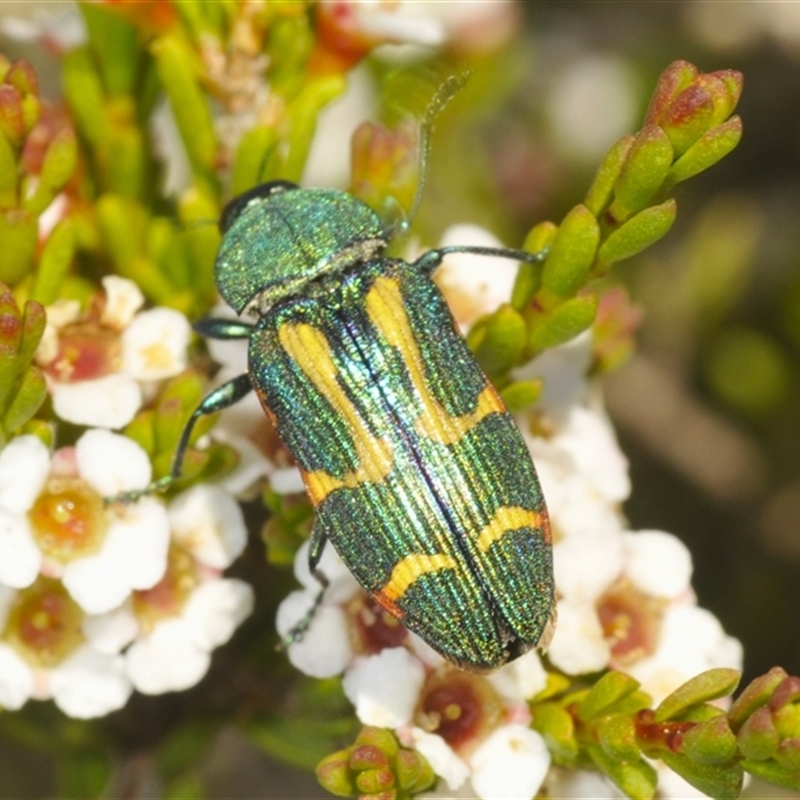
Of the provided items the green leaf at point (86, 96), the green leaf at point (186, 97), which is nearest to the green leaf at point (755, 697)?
the green leaf at point (186, 97)

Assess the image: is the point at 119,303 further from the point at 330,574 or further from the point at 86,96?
the point at 330,574

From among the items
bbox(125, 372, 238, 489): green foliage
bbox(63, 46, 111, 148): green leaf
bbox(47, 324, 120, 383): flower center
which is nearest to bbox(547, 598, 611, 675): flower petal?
bbox(125, 372, 238, 489): green foliage

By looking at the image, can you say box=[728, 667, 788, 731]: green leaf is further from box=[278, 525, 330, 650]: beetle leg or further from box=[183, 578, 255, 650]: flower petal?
box=[183, 578, 255, 650]: flower petal

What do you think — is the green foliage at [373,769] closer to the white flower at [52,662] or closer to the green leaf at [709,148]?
the white flower at [52,662]

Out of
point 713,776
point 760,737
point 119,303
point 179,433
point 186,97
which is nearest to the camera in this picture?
point 760,737

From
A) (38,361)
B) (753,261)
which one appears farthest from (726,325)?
(38,361)

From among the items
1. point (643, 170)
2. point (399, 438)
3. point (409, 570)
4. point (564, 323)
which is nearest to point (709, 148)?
point (643, 170)

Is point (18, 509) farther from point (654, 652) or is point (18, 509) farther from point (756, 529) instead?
point (756, 529)
